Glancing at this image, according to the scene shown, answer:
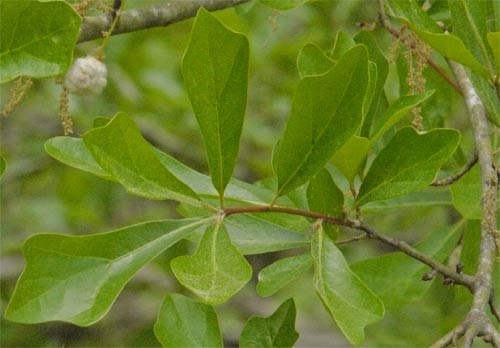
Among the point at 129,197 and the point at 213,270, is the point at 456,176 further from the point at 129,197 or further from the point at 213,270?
the point at 129,197

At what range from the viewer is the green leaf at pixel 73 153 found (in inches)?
44.4

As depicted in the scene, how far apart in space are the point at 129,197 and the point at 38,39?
1.91 meters

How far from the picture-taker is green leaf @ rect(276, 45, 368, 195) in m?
1.02

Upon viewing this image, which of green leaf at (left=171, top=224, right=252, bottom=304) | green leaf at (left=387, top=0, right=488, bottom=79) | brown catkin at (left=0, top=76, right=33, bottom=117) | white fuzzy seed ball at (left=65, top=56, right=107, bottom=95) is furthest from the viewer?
white fuzzy seed ball at (left=65, top=56, right=107, bottom=95)

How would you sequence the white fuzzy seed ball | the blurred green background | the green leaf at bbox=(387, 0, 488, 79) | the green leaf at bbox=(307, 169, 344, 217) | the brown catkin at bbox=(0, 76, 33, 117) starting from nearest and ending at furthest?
the green leaf at bbox=(387, 0, 488, 79) → the green leaf at bbox=(307, 169, 344, 217) → the brown catkin at bbox=(0, 76, 33, 117) → the white fuzzy seed ball → the blurred green background

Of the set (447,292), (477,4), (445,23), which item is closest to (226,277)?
(477,4)

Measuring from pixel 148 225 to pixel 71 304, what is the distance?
0.42 ft

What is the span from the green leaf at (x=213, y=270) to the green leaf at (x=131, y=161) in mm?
65

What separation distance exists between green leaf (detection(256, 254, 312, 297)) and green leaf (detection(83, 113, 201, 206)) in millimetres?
180

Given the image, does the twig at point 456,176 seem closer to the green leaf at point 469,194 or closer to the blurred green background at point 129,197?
the green leaf at point 469,194

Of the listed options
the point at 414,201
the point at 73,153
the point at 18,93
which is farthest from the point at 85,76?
the point at 414,201

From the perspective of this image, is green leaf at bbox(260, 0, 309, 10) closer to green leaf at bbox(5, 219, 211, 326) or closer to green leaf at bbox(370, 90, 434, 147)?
green leaf at bbox(370, 90, 434, 147)

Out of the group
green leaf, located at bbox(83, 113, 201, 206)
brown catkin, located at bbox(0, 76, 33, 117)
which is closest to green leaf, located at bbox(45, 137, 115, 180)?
green leaf, located at bbox(83, 113, 201, 206)

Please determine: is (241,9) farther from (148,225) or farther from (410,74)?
(148,225)
